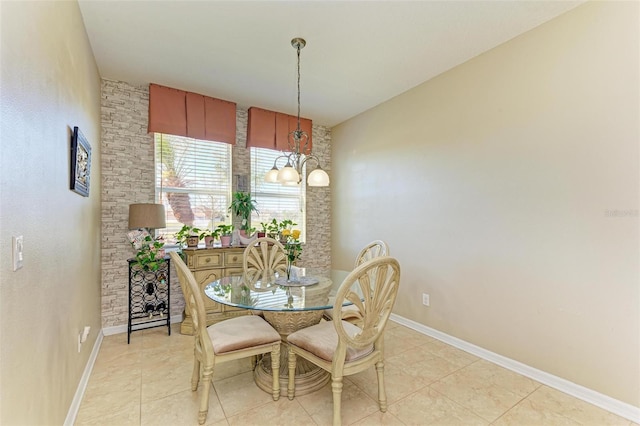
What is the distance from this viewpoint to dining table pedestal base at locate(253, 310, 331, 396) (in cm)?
215

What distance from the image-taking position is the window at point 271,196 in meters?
4.20

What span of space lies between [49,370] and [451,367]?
9.04 feet

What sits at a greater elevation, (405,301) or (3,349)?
(3,349)

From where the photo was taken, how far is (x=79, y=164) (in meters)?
2.05

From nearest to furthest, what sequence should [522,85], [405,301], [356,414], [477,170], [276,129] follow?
[356,414] → [522,85] → [477,170] → [405,301] → [276,129]

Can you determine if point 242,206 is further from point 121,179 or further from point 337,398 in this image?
point 337,398

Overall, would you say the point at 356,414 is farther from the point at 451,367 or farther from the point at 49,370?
the point at 49,370

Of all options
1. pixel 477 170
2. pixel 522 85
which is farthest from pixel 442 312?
pixel 522 85

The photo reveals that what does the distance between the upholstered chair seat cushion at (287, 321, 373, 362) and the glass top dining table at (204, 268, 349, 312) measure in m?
0.22

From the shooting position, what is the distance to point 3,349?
37.1 inches

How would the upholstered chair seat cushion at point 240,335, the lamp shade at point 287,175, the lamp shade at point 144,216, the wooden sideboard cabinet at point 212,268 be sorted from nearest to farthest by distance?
the upholstered chair seat cushion at point 240,335
the lamp shade at point 287,175
the lamp shade at point 144,216
the wooden sideboard cabinet at point 212,268

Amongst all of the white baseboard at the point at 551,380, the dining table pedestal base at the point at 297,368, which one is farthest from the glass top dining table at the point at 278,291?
the white baseboard at the point at 551,380

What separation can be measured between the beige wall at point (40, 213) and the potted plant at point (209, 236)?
136cm

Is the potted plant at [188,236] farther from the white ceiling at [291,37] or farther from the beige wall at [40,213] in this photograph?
the white ceiling at [291,37]
